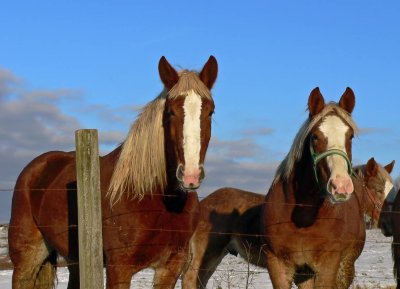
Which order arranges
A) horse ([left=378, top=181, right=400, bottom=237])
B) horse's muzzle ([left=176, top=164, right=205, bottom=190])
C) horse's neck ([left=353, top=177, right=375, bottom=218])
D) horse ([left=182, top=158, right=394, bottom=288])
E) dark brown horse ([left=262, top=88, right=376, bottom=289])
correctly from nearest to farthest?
horse's muzzle ([left=176, top=164, right=205, bottom=190])
dark brown horse ([left=262, top=88, right=376, bottom=289])
horse's neck ([left=353, top=177, right=375, bottom=218])
horse ([left=378, top=181, right=400, bottom=237])
horse ([left=182, top=158, right=394, bottom=288])

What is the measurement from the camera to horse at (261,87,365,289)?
5.95 m

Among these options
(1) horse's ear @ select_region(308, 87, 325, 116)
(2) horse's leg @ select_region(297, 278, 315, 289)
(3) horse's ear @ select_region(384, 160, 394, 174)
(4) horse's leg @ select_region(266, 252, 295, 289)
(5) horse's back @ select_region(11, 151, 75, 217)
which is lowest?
(2) horse's leg @ select_region(297, 278, 315, 289)

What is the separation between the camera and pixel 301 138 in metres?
6.45

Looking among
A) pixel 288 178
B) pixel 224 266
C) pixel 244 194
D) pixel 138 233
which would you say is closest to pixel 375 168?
pixel 244 194

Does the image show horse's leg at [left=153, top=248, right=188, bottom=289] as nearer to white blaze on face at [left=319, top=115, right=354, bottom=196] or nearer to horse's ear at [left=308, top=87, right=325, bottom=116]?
white blaze on face at [left=319, top=115, right=354, bottom=196]

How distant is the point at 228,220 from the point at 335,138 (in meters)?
3.49

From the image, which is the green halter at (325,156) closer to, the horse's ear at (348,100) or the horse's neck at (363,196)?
the horse's ear at (348,100)

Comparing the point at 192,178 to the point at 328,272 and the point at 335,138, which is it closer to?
the point at 335,138

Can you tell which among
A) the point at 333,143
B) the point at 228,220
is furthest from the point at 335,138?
the point at 228,220

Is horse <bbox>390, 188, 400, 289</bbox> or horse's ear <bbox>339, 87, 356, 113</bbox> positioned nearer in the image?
horse's ear <bbox>339, 87, 356, 113</bbox>

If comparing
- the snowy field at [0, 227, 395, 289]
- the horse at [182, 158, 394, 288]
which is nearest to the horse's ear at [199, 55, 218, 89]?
the horse at [182, 158, 394, 288]

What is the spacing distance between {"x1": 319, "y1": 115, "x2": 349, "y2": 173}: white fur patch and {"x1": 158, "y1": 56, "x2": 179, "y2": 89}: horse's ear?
1.49m

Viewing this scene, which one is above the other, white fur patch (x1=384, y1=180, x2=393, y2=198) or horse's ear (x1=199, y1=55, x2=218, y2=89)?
horse's ear (x1=199, y1=55, x2=218, y2=89)

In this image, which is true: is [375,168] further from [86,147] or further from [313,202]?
[86,147]
